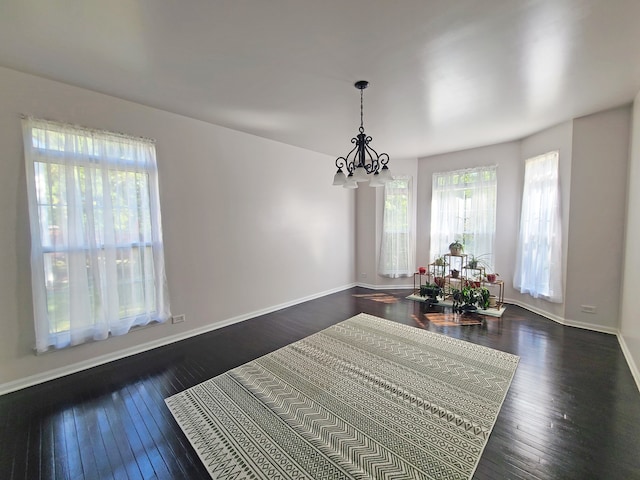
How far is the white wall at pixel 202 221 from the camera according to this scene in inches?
96.3

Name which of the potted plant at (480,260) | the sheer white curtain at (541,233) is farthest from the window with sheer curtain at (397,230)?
the sheer white curtain at (541,233)

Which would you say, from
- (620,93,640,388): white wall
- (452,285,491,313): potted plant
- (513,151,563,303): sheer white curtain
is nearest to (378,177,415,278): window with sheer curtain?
(452,285,491,313): potted plant

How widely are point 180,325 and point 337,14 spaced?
3684mm

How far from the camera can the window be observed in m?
2.52

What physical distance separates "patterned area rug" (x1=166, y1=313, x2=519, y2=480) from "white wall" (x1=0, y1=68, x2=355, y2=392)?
135cm

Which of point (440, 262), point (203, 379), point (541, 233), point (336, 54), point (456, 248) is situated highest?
point (336, 54)

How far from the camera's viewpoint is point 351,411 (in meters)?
2.13

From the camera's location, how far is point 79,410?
2201 mm

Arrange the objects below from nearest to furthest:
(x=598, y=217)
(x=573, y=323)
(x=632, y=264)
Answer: (x=632, y=264), (x=598, y=217), (x=573, y=323)

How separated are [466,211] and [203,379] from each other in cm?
517

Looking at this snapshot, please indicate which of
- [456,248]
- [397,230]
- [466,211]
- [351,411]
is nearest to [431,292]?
[456,248]

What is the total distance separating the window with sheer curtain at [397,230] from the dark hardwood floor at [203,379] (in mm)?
2498

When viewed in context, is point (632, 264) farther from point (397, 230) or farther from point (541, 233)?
point (397, 230)

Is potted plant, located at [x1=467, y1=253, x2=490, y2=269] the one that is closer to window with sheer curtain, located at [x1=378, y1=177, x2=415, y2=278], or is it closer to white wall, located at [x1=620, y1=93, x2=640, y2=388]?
window with sheer curtain, located at [x1=378, y1=177, x2=415, y2=278]
